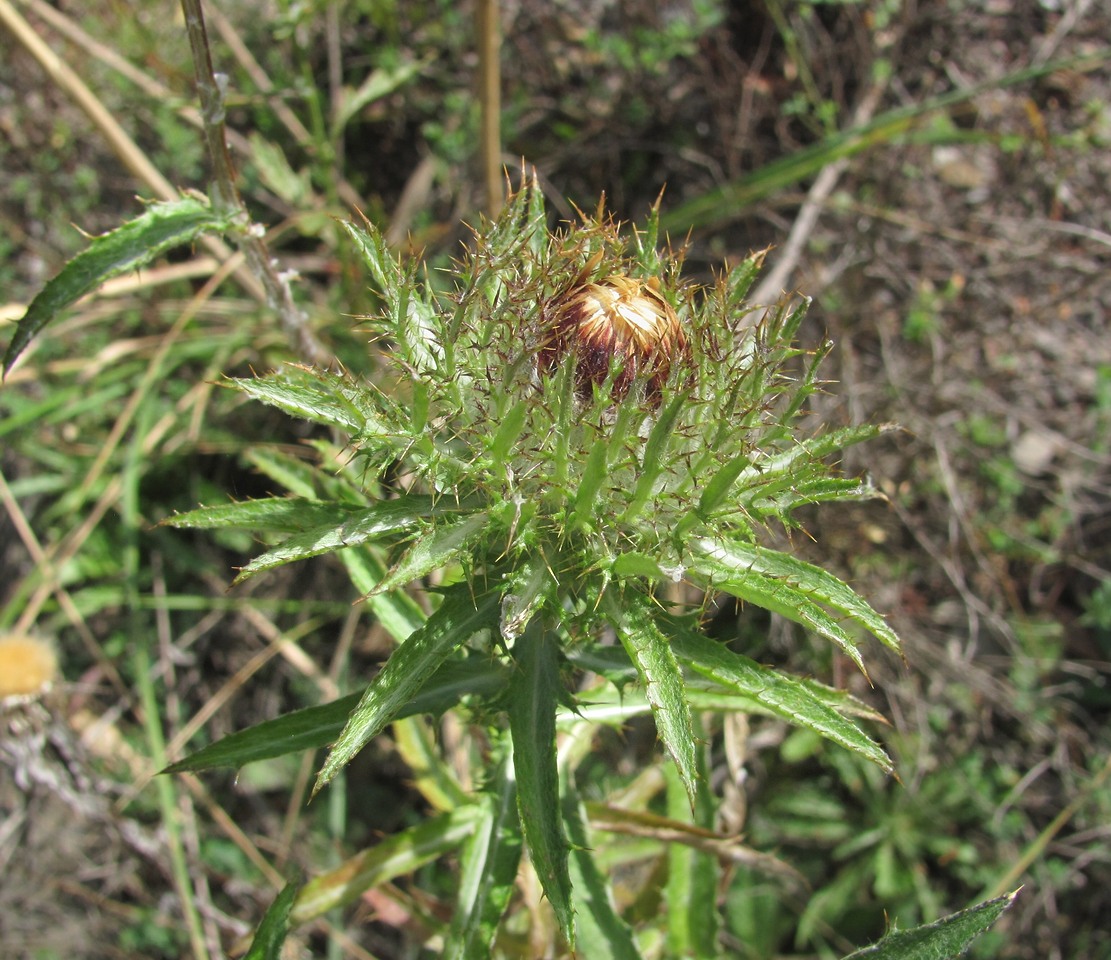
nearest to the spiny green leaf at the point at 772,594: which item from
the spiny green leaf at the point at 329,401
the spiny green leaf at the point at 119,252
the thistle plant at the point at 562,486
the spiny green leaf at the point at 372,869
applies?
the thistle plant at the point at 562,486

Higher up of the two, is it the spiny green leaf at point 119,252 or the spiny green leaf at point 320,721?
the spiny green leaf at point 119,252

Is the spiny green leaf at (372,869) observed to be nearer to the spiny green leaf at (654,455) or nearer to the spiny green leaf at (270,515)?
the spiny green leaf at (270,515)

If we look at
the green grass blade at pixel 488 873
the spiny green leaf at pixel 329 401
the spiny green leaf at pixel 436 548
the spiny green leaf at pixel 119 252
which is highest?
the spiny green leaf at pixel 119 252

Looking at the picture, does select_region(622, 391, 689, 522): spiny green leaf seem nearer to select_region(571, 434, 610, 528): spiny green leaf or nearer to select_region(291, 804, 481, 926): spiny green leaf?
select_region(571, 434, 610, 528): spiny green leaf

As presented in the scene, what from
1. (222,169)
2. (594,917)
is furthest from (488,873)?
(222,169)

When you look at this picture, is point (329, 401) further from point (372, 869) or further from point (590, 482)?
point (372, 869)

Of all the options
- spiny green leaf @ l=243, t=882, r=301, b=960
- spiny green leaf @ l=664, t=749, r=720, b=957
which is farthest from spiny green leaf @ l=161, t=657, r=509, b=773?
spiny green leaf @ l=664, t=749, r=720, b=957

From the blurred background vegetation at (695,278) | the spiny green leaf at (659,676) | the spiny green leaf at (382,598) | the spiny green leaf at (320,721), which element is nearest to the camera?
the spiny green leaf at (659,676)
